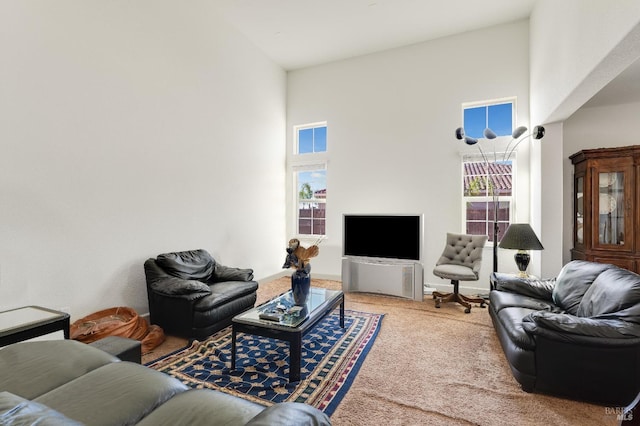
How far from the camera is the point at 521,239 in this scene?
3545 millimetres

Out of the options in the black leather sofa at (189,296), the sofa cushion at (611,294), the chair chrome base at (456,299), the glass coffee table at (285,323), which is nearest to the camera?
the sofa cushion at (611,294)

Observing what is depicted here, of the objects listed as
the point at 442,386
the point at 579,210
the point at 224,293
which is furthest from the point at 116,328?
the point at 579,210

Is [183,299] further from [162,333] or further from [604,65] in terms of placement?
[604,65]

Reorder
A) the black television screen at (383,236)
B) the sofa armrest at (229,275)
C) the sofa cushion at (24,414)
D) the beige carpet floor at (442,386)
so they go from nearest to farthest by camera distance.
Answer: the sofa cushion at (24,414) → the beige carpet floor at (442,386) → the sofa armrest at (229,275) → the black television screen at (383,236)

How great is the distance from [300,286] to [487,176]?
3.70 metres

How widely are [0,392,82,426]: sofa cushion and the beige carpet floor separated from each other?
145cm

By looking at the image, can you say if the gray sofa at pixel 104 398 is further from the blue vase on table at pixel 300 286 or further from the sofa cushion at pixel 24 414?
the blue vase on table at pixel 300 286

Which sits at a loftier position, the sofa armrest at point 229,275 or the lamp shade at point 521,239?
the lamp shade at point 521,239

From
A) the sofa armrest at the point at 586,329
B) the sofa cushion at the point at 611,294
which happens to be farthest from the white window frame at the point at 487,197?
the sofa armrest at the point at 586,329

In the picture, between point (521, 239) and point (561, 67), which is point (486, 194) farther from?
point (561, 67)

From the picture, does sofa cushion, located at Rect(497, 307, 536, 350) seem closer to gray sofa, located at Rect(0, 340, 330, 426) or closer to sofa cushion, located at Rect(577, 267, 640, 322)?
sofa cushion, located at Rect(577, 267, 640, 322)

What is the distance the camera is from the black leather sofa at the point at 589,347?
191 cm

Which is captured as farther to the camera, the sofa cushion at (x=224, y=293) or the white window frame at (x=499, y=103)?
the white window frame at (x=499, y=103)

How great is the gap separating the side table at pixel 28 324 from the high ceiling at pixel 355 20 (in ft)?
13.8
